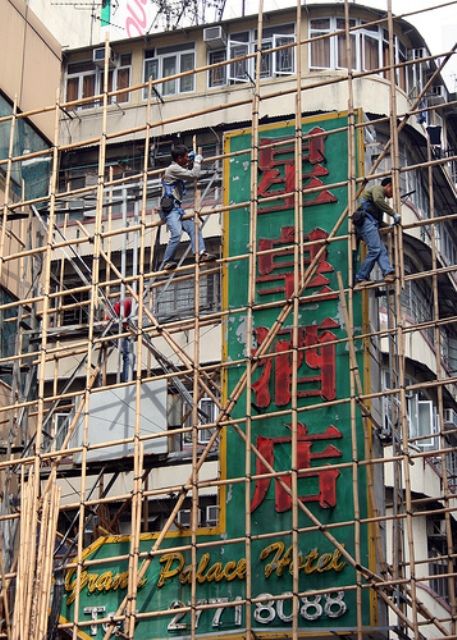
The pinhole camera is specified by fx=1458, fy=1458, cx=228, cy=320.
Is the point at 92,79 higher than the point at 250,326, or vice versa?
the point at 92,79

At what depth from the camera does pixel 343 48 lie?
25297 millimetres

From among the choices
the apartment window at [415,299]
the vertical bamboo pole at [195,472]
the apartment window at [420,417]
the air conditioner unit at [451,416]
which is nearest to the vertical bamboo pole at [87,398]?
the vertical bamboo pole at [195,472]

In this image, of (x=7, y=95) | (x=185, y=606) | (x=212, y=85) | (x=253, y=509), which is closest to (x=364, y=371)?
(x=253, y=509)

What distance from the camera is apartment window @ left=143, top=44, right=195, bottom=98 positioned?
26.0 meters

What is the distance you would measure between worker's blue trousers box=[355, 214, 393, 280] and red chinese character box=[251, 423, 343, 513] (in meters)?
1.78

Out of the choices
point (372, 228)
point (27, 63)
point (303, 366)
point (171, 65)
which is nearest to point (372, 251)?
point (372, 228)

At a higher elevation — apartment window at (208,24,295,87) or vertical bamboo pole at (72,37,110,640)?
apartment window at (208,24,295,87)

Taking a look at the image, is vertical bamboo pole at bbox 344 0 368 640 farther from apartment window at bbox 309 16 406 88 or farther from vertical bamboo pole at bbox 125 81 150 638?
apartment window at bbox 309 16 406 88

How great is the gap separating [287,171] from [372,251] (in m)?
1.82

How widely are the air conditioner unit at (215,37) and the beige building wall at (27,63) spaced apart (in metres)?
3.88

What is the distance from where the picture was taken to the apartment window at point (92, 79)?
2673 centimetres

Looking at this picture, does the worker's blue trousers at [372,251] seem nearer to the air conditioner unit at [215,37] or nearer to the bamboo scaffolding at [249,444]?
the bamboo scaffolding at [249,444]

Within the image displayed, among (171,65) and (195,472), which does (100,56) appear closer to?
(171,65)

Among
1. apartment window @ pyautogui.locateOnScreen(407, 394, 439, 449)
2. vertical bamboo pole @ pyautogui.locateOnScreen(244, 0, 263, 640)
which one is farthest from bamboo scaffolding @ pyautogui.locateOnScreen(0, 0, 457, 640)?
apartment window @ pyautogui.locateOnScreen(407, 394, 439, 449)
